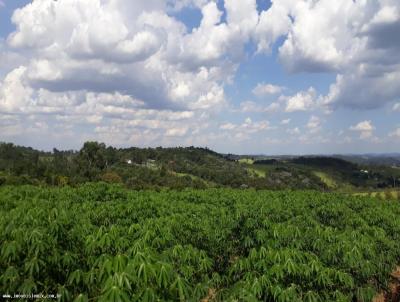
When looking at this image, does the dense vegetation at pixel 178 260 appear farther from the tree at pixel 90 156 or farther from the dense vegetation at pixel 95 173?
the tree at pixel 90 156

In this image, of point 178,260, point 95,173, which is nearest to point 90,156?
point 95,173

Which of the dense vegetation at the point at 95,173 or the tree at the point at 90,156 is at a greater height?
the tree at the point at 90,156

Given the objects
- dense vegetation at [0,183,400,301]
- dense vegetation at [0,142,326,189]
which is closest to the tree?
dense vegetation at [0,142,326,189]

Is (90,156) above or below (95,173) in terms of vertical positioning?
above

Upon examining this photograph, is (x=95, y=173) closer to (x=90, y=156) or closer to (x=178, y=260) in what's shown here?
(x=90, y=156)

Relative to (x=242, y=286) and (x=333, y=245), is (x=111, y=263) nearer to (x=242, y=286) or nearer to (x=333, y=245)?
(x=242, y=286)

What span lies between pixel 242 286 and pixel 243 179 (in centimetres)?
18163

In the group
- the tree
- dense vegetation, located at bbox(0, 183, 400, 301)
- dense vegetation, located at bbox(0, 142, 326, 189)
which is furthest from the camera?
the tree

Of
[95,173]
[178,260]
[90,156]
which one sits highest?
[178,260]

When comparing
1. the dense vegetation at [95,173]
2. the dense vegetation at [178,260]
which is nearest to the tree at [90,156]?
the dense vegetation at [95,173]

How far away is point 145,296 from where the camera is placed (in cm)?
637

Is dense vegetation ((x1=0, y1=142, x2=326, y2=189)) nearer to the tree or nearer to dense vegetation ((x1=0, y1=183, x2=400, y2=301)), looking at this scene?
the tree

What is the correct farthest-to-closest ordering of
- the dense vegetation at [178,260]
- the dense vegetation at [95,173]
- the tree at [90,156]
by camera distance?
the tree at [90,156] < the dense vegetation at [95,173] < the dense vegetation at [178,260]

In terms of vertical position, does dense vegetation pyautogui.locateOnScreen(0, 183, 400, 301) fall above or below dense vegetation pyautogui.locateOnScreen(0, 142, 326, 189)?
above
